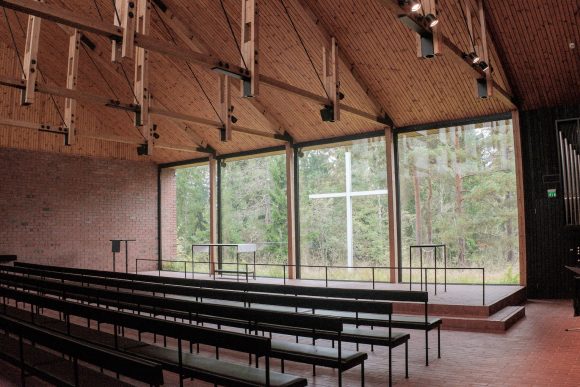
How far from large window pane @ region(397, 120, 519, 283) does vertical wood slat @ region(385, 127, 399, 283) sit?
0.19 meters

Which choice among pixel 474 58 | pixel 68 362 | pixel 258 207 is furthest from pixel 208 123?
A: pixel 68 362

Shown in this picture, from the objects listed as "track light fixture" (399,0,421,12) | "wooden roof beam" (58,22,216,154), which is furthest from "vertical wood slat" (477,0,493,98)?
"wooden roof beam" (58,22,216,154)

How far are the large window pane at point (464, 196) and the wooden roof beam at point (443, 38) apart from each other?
104 centimetres

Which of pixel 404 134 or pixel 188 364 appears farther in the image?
pixel 404 134

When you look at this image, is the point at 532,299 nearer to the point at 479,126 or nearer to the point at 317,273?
the point at 479,126

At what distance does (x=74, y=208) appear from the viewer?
13.9 m

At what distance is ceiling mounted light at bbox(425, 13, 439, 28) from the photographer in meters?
5.82

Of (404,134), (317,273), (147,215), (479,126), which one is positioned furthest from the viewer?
(147,215)

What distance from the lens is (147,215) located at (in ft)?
51.4

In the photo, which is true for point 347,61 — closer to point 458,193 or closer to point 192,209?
point 458,193

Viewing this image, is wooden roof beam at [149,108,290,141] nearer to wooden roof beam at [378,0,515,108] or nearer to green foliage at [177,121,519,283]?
green foliage at [177,121,519,283]

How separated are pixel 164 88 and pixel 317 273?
5.92 metres

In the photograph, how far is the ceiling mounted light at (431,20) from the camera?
5.82 metres

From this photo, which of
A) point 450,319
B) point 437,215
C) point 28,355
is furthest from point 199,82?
point 28,355
